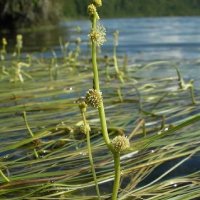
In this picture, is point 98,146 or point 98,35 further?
point 98,146

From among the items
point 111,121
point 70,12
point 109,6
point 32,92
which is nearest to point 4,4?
point 32,92

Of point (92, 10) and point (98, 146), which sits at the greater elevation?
point (92, 10)

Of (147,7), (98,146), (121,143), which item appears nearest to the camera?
(121,143)

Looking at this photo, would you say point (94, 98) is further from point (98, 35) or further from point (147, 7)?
point (147, 7)

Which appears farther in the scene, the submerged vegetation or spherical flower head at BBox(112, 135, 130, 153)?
the submerged vegetation

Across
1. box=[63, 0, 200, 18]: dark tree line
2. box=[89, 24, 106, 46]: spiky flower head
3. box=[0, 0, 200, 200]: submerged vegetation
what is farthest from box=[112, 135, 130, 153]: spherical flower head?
box=[63, 0, 200, 18]: dark tree line

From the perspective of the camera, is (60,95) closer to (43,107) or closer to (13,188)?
(43,107)

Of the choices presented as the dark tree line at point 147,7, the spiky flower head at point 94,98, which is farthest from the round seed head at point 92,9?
the dark tree line at point 147,7

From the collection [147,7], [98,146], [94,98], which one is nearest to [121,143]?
[94,98]

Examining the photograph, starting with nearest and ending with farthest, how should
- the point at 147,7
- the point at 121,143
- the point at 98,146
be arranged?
the point at 121,143 < the point at 98,146 < the point at 147,7

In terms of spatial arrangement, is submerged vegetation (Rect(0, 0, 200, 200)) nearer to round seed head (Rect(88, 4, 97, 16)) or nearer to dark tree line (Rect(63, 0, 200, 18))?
round seed head (Rect(88, 4, 97, 16))
